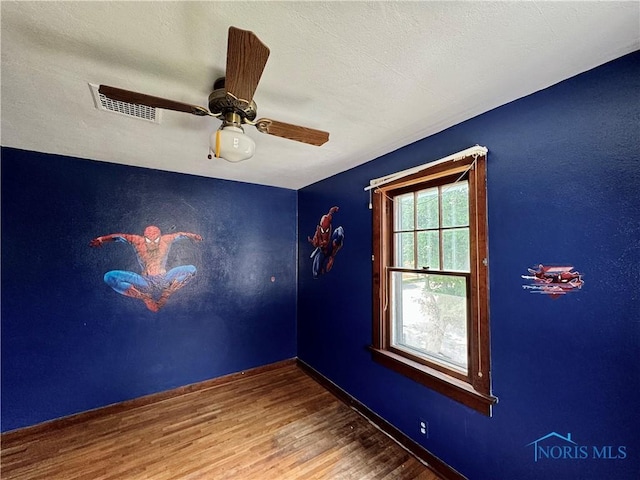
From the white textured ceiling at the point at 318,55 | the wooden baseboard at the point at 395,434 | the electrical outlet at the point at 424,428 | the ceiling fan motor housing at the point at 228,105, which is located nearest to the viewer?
the white textured ceiling at the point at 318,55

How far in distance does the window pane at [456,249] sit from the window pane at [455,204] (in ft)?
0.20

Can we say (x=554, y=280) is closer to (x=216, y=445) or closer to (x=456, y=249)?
(x=456, y=249)

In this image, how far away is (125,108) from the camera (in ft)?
5.47

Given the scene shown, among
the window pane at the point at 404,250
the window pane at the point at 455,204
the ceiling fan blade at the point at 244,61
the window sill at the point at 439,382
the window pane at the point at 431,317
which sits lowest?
the window sill at the point at 439,382

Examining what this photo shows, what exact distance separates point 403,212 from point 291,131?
133 centimetres

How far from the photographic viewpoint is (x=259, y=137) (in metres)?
2.14

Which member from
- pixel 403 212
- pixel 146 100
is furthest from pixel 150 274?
pixel 403 212

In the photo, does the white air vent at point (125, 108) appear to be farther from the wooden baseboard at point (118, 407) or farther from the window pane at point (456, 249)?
the wooden baseboard at point (118, 407)

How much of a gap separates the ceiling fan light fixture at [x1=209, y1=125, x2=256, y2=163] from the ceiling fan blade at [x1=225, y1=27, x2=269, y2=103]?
0.60ft

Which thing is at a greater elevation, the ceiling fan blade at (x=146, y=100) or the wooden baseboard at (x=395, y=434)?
the ceiling fan blade at (x=146, y=100)

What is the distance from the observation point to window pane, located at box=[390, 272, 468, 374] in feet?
6.33

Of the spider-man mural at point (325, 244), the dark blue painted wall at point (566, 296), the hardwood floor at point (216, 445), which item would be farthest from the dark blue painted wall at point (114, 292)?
the dark blue painted wall at point (566, 296)

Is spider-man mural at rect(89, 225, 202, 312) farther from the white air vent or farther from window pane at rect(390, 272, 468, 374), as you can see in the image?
window pane at rect(390, 272, 468, 374)

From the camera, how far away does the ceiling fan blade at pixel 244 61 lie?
91cm
